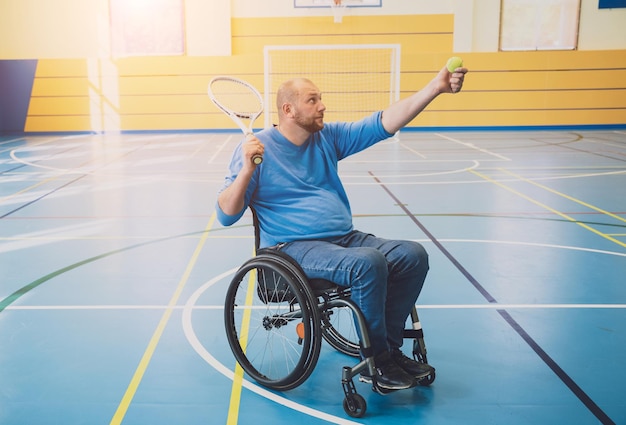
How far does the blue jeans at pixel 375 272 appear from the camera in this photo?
7.30 feet

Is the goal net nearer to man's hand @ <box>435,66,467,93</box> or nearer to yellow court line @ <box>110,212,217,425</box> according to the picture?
yellow court line @ <box>110,212,217,425</box>

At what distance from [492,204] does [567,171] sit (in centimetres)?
258

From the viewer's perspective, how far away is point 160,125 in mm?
14305

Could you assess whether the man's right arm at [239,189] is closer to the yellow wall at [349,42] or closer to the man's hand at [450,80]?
the man's hand at [450,80]

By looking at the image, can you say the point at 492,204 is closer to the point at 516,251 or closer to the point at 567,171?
the point at 516,251

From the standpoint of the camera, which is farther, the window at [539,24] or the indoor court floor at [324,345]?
the window at [539,24]

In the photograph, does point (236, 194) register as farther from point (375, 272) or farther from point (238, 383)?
point (238, 383)

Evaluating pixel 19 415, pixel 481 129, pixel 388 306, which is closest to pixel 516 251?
pixel 388 306

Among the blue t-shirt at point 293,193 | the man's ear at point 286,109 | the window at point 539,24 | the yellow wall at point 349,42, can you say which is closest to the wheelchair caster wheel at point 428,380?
the blue t-shirt at point 293,193

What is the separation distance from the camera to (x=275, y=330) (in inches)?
118

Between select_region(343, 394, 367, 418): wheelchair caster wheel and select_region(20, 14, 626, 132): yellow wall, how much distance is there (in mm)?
12247

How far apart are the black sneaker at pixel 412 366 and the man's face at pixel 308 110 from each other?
959 millimetres

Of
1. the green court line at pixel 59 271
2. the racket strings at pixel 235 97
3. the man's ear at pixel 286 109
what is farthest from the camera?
the racket strings at pixel 235 97

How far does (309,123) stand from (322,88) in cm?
1167
